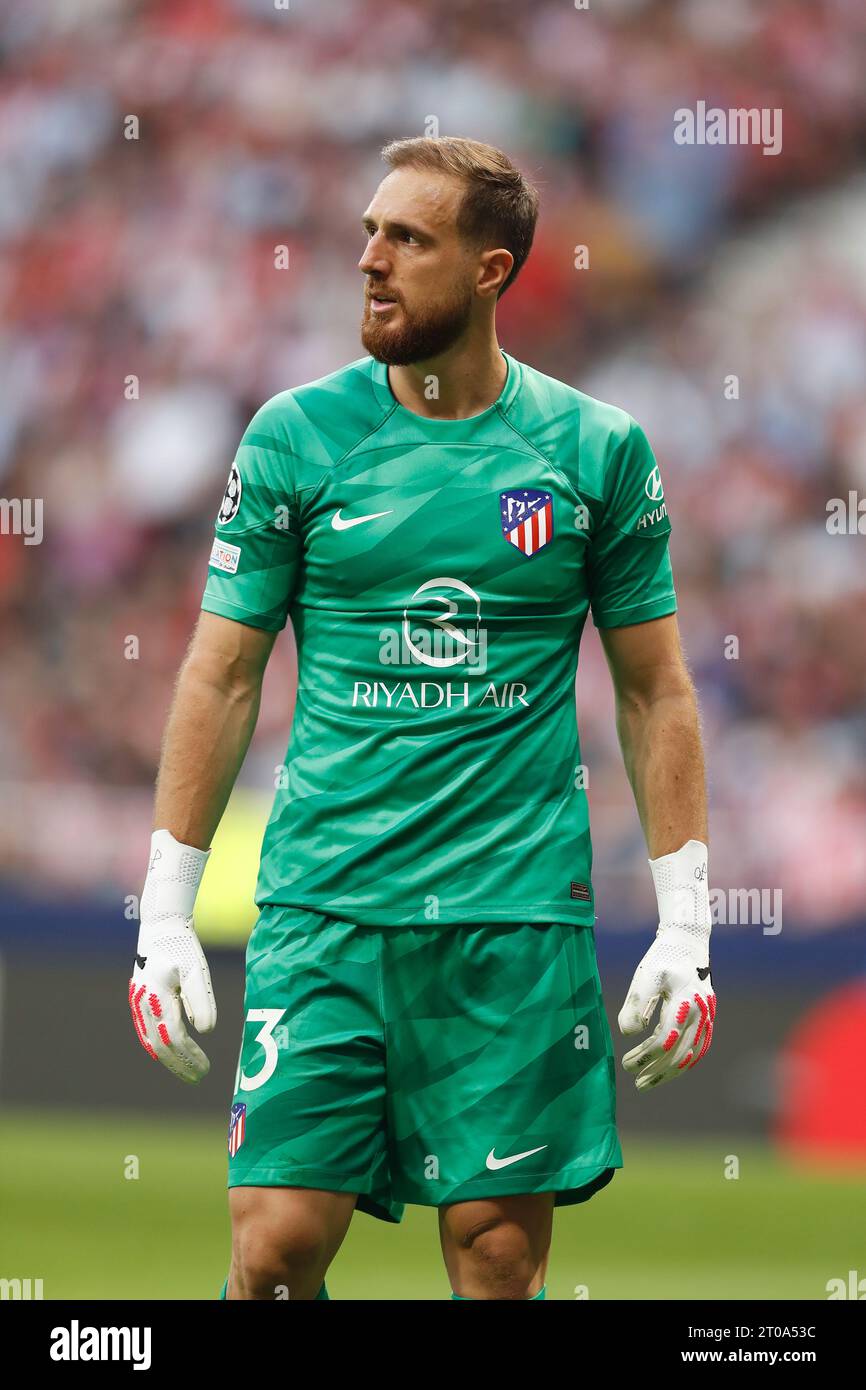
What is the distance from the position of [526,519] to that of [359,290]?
388 inches

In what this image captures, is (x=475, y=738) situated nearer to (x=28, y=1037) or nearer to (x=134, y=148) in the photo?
(x=28, y=1037)

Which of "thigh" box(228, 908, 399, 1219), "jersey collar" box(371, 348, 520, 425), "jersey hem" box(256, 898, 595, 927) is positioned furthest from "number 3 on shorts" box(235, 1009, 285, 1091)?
"jersey collar" box(371, 348, 520, 425)

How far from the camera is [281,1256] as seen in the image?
3977mm

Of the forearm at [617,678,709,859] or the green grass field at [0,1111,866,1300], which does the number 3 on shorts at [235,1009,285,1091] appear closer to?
the forearm at [617,678,709,859]

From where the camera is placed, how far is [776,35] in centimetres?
1441

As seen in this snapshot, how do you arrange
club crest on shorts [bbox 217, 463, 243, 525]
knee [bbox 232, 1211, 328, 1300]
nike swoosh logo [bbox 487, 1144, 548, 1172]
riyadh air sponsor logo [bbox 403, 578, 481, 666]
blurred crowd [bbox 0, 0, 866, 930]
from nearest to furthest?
knee [bbox 232, 1211, 328, 1300] → nike swoosh logo [bbox 487, 1144, 548, 1172] → riyadh air sponsor logo [bbox 403, 578, 481, 666] → club crest on shorts [bbox 217, 463, 243, 525] → blurred crowd [bbox 0, 0, 866, 930]

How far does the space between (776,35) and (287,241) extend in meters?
3.60

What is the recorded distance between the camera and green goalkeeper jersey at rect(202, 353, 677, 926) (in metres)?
4.18

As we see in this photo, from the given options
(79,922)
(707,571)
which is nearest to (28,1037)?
(79,922)

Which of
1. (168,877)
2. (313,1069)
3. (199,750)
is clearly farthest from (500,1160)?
(199,750)

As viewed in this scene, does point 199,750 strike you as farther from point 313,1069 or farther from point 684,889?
point 684,889

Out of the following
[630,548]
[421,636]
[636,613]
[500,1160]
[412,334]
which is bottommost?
[500,1160]

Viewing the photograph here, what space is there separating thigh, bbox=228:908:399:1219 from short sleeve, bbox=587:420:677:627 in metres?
0.89

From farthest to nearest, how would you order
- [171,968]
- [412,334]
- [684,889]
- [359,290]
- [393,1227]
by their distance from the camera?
1. [359,290]
2. [393,1227]
3. [684,889]
4. [412,334]
5. [171,968]
